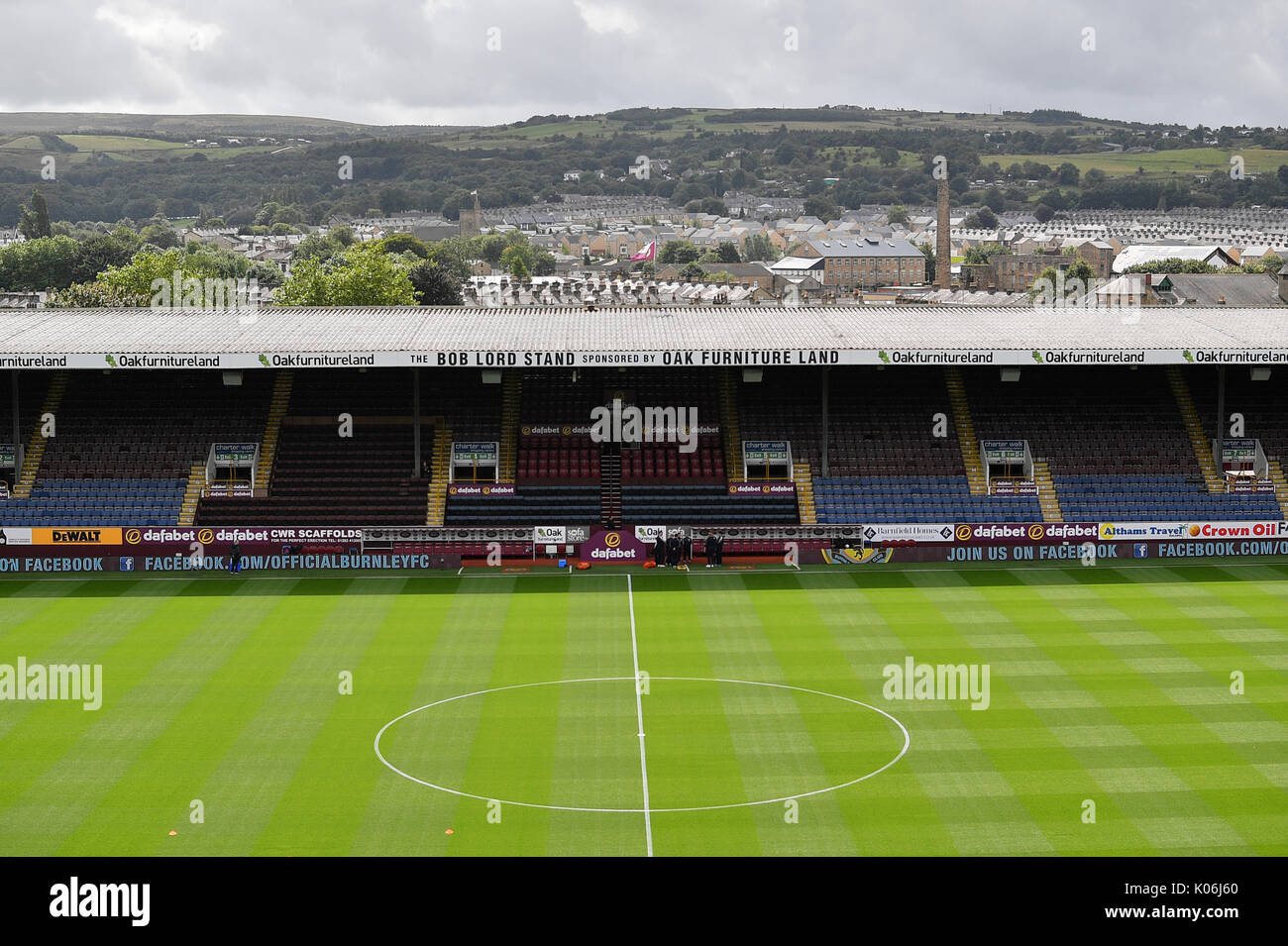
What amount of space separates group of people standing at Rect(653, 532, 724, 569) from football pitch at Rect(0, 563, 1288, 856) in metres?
1.40

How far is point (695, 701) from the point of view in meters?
27.7

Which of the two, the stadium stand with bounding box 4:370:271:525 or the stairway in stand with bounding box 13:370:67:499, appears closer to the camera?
the stadium stand with bounding box 4:370:271:525

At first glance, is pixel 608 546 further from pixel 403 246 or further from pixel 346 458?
pixel 403 246

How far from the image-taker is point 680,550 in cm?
4116

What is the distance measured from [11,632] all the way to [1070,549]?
28.8m

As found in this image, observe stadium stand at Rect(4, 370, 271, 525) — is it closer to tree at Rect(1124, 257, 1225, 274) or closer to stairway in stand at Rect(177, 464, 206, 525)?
stairway in stand at Rect(177, 464, 206, 525)

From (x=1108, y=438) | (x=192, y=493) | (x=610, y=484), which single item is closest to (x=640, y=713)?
(x=610, y=484)

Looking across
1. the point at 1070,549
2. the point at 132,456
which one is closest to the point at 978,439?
the point at 1070,549


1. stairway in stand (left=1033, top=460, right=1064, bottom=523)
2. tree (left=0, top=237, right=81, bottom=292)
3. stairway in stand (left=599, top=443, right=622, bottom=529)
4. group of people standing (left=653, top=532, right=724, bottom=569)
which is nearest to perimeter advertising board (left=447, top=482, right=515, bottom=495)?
stairway in stand (left=599, top=443, right=622, bottom=529)

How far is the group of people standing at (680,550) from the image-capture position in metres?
41.2

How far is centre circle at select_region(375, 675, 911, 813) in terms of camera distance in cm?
2269

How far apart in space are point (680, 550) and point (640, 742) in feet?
53.1

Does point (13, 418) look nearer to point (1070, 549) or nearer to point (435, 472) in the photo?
point (435, 472)

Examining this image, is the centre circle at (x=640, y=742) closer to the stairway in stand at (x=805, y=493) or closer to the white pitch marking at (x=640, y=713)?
the white pitch marking at (x=640, y=713)
